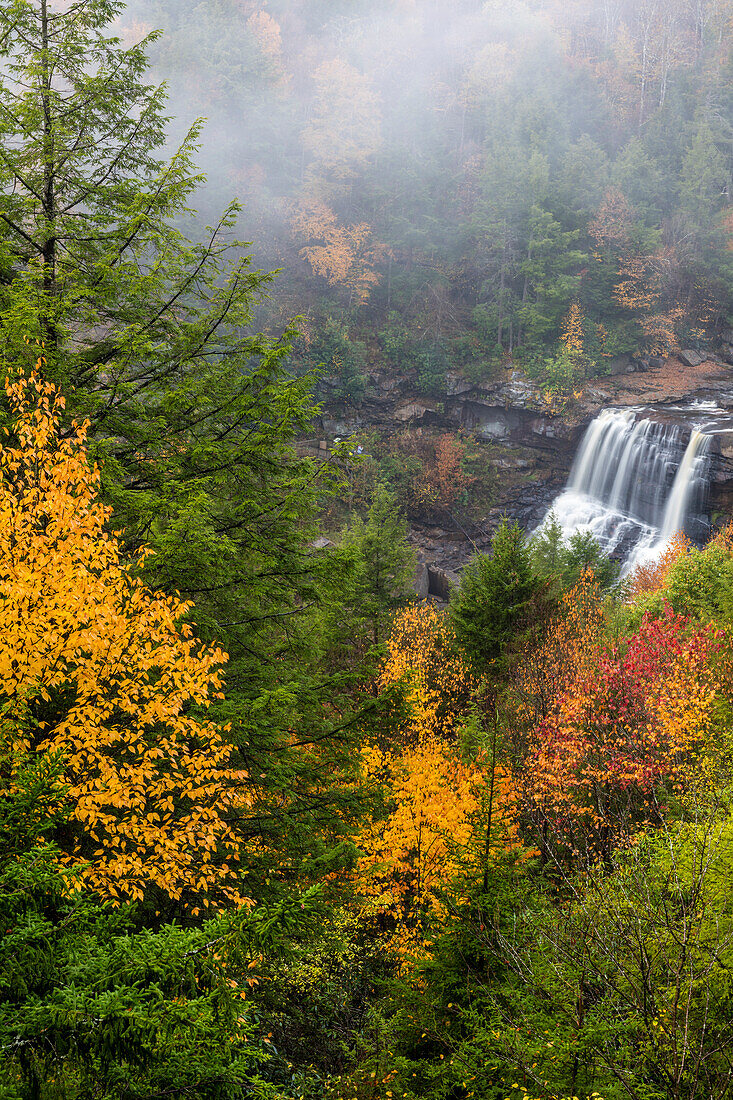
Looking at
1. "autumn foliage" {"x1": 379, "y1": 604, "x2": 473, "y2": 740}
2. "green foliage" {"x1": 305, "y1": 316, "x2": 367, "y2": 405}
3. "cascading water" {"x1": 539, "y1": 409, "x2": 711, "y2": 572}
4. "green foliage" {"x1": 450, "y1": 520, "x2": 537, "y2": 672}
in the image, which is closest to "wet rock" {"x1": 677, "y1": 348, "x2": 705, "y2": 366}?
"cascading water" {"x1": 539, "y1": 409, "x2": 711, "y2": 572}

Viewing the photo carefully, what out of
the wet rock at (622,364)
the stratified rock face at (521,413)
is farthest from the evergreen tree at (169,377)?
the wet rock at (622,364)

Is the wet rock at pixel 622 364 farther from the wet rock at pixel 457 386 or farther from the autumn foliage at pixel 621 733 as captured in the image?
the autumn foliage at pixel 621 733

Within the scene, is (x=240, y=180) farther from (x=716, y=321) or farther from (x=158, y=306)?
(x=158, y=306)

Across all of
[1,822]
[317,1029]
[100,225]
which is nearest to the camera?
[1,822]

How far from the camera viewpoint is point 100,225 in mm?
7844

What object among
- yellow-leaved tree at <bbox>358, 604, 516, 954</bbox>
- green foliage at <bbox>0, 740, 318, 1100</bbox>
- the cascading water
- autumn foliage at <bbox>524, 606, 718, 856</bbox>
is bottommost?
yellow-leaved tree at <bbox>358, 604, 516, 954</bbox>

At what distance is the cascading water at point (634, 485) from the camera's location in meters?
30.7

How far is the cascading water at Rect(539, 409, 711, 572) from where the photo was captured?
30703 mm

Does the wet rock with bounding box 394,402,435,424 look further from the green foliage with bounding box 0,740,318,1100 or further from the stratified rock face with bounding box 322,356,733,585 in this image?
the green foliage with bounding box 0,740,318,1100

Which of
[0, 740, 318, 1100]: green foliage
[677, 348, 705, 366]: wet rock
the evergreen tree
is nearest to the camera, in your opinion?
[0, 740, 318, 1100]: green foliage

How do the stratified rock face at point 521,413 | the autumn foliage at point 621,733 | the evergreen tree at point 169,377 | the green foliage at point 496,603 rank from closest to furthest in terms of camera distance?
the evergreen tree at point 169,377
the autumn foliage at point 621,733
the green foliage at point 496,603
the stratified rock face at point 521,413

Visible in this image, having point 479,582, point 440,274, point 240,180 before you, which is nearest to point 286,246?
point 240,180

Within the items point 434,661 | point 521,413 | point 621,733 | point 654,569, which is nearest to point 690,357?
point 521,413

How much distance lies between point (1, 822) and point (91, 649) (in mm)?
2180
